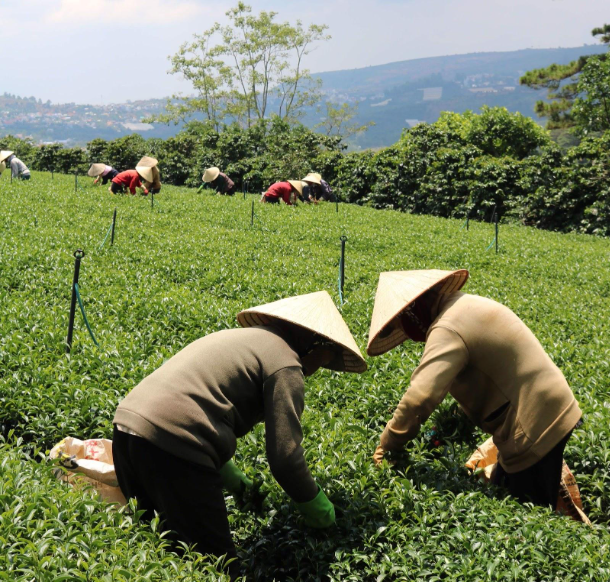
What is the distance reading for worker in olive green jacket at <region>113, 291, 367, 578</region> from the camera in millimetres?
A: 2648

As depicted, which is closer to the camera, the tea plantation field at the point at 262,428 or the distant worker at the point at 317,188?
the tea plantation field at the point at 262,428

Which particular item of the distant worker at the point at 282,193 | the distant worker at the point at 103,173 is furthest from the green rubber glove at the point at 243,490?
the distant worker at the point at 103,173

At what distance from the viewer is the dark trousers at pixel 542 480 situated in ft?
11.4

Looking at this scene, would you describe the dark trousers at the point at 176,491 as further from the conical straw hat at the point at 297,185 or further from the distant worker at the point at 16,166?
the distant worker at the point at 16,166

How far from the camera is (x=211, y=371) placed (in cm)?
276

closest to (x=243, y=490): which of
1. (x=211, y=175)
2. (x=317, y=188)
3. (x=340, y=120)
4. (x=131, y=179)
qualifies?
(x=131, y=179)

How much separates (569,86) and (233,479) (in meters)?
27.7

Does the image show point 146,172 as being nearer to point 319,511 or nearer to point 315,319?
point 315,319

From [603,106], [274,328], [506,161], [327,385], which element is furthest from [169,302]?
[603,106]

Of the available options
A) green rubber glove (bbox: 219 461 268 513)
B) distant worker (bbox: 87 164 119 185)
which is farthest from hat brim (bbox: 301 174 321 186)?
green rubber glove (bbox: 219 461 268 513)

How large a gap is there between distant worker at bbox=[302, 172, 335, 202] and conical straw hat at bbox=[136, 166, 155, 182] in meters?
5.34

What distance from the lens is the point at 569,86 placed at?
2578cm

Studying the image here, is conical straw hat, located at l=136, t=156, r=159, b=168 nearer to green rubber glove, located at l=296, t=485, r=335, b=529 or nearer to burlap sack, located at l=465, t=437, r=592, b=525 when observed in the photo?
burlap sack, located at l=465, t=437, r=592, b=525

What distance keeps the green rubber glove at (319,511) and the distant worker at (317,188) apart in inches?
695
